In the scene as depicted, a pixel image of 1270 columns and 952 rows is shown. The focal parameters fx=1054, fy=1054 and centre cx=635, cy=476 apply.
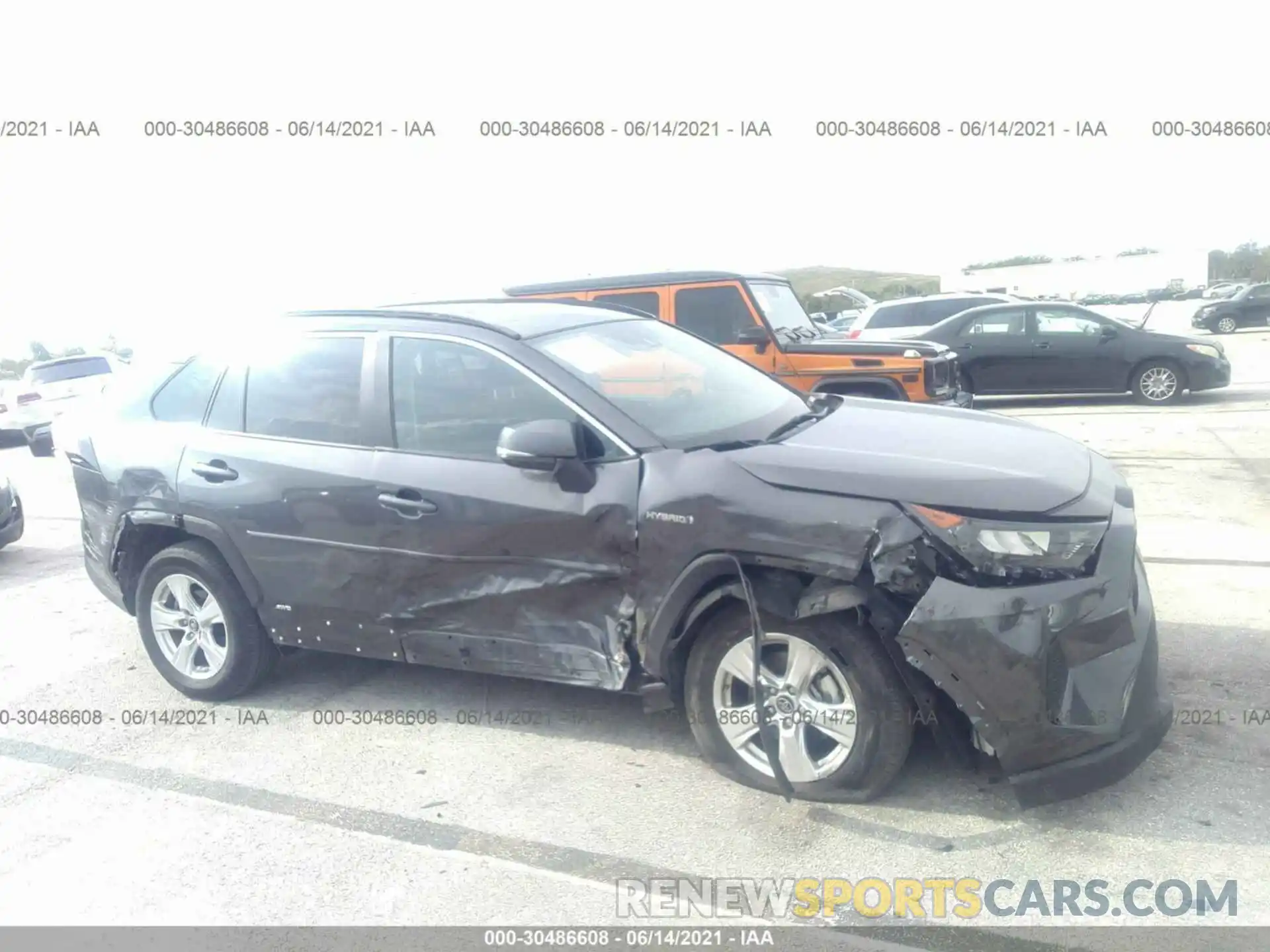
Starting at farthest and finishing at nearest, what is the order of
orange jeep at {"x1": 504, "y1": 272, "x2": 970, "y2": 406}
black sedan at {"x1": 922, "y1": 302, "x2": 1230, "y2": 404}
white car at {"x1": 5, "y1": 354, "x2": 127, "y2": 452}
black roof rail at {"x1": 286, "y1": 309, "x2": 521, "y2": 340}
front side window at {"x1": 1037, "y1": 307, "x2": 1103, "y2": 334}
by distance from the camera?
white car at {"x1": 5, "y1": 354, "x2": 127, "y2": 452}, front side window at {"x1": 1037, "y1": 307, "x2": 1103, "y2": 334}, black sedan at {"x1": 922, "y1": 302, "x2": 1230, "y2": 404}, orange jeep at {"x1": 504, "y1": 272, "x2": 970, "y2": 406}, black roof rail at {"x1": 286, "y1": 309, "x2": 521, "y2": 340}

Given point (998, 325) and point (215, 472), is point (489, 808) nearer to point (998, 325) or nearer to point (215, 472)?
point (215, 472)

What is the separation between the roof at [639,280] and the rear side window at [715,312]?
3.9 inches

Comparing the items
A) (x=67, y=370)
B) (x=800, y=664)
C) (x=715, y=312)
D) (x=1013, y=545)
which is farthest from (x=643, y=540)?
(x=67, y=370)

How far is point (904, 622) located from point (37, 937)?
9.56 ft

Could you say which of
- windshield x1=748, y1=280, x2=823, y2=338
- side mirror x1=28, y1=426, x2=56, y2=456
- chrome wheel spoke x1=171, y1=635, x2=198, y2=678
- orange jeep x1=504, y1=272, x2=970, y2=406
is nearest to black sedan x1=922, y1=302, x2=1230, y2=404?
windshield x1=748, y1=280, x2=823, y2=338

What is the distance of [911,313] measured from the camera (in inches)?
621

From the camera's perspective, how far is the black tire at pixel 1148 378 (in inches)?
532

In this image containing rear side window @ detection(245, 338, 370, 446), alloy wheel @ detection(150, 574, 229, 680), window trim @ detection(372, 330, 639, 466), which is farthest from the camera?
alloy wheel @ detection(150, 574, 229, 680)

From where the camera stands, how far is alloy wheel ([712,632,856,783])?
3.61 m

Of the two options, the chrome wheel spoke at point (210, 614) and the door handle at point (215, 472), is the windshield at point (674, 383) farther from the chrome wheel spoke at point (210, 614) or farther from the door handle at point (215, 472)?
the chrome wheel spoke at point (210, 614)

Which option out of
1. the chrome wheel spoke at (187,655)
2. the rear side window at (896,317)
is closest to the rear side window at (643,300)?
the chrome wheel spoke at (187,655)

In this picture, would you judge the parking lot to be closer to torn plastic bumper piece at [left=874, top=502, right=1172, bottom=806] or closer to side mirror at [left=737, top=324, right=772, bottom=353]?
torn plastic bumper piece at [left=874, top=502, right=1172, bottom=806]

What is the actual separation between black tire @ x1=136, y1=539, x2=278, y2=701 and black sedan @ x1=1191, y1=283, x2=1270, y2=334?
27770 mm

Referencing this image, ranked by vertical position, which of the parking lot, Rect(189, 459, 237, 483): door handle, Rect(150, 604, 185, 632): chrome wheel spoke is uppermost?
Rect(189, 459, 237, 483): door handle
